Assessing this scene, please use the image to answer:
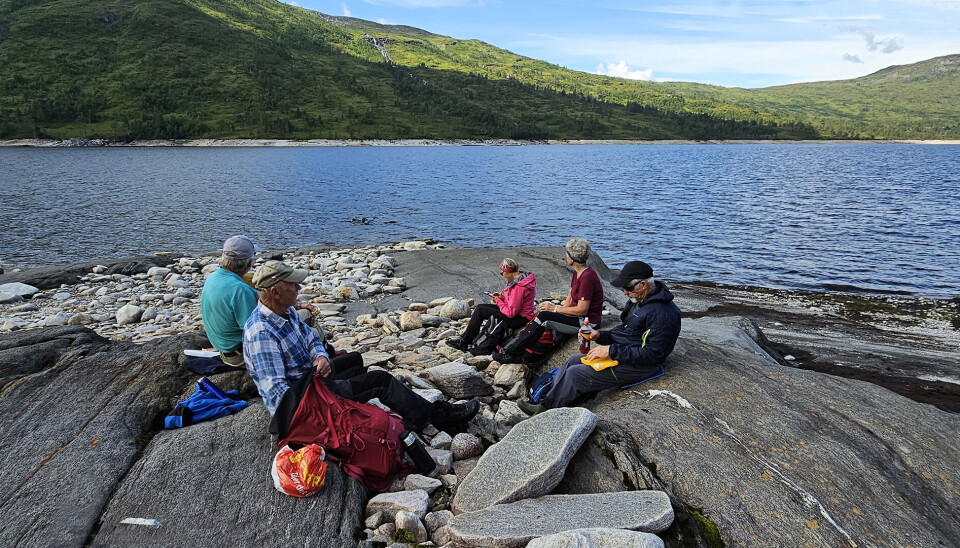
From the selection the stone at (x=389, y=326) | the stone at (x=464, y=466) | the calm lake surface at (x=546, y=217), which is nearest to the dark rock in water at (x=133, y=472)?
the stone at (x=464, y=466)

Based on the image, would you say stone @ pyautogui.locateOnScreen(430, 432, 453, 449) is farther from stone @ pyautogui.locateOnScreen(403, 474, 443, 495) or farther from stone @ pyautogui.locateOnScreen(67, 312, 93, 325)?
stone @ pyautogui.locateOnScreen(67, 312, 93, 325)

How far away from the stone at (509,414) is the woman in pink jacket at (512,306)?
2.65 metres

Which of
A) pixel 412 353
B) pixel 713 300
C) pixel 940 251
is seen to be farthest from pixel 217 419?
pixel 940 251

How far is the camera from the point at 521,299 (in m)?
11.3

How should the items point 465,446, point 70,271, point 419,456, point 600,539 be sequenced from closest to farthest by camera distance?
point 600,539, point 419,456, point 465,446, point 70,271

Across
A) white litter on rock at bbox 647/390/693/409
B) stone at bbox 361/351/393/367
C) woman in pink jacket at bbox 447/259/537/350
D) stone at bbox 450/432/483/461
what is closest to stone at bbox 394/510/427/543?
stone at bbox 450/432/483/461

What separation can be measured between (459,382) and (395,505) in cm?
347

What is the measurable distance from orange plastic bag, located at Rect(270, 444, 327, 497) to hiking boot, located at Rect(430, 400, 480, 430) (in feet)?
7.01

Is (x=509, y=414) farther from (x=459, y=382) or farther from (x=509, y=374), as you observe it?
(x=509, y=374)

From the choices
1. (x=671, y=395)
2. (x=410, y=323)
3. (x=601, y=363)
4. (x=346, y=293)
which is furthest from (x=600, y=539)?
(x=346, y=293)

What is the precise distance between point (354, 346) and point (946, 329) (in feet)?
60.5

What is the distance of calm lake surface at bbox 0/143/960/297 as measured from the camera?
28.0m

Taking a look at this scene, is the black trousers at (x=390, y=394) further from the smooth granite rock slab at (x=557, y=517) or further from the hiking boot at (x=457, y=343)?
the hiking boot at (x=457, y=343)

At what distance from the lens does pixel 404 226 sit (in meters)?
38.9
